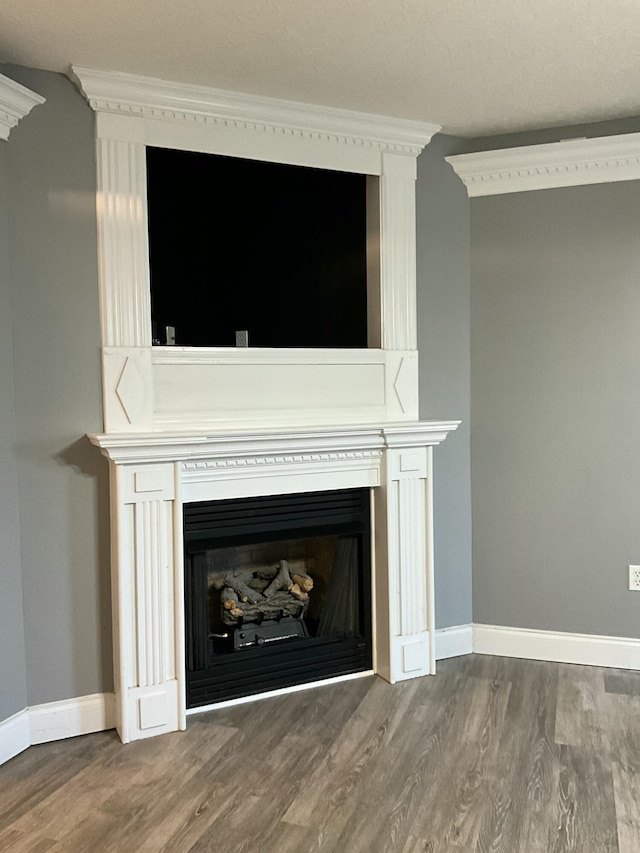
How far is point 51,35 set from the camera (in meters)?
2.31

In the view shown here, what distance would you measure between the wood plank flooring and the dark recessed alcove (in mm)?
1547

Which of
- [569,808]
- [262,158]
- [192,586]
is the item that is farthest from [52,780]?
[262,158]

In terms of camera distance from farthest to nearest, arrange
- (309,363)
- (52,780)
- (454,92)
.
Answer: (309,363) → (454,92) → (52,780)

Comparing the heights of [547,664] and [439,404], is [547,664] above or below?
below

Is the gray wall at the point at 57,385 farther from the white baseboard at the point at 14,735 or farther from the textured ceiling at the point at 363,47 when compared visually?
the textured ceiling at the point at 363,47

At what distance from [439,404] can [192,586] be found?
1.38m

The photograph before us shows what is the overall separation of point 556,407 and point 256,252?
1.54 meters

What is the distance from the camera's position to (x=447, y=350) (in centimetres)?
337

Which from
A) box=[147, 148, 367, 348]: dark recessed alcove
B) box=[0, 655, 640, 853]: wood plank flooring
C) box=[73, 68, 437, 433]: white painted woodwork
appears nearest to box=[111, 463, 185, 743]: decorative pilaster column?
box=[0, 655, 640, 853]: wood plank flooring

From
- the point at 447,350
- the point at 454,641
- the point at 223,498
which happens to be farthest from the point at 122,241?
the point at 454,641

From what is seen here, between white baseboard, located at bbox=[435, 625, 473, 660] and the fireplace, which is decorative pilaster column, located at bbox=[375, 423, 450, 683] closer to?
the fireplace

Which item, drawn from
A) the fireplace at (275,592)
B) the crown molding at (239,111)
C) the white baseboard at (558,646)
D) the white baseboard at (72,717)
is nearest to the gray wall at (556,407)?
the white baseboard at (558,646)

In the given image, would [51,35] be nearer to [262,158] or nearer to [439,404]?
[262,158]

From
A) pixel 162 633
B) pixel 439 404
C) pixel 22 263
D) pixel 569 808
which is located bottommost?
pixel 569 808
